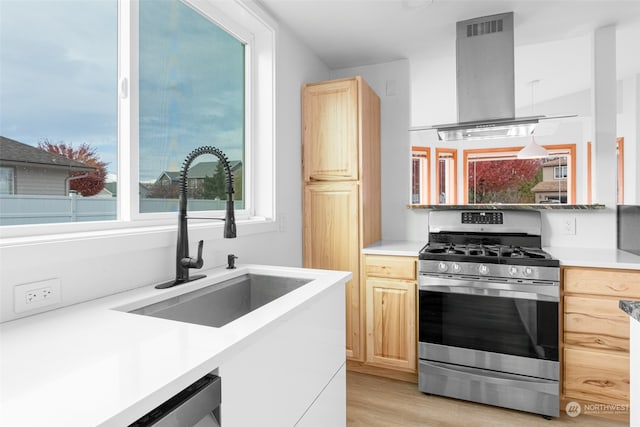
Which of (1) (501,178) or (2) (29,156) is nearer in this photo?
(2) (29,156)

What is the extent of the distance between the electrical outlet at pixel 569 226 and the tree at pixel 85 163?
300 centimetres

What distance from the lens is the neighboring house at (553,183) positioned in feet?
14.8

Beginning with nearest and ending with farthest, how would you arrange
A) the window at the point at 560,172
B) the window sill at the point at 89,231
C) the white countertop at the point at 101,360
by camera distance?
the white countertop at the point at 101,360, the window sill at the point at 89,231, the window at the point at 560,172

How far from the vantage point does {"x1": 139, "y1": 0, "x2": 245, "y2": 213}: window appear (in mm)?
1607

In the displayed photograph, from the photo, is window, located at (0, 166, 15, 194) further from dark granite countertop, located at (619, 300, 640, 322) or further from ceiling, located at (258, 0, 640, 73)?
dark granite countertop, located at (619, 300, 640, 322)

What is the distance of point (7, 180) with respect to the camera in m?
1.12

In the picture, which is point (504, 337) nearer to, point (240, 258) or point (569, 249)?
point (569, 249)

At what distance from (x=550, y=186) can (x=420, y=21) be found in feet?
11.0

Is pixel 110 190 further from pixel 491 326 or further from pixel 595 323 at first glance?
pixel 595 323

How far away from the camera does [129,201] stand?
1475 mm

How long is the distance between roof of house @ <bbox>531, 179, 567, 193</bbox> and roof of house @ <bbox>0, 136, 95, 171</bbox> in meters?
5.06

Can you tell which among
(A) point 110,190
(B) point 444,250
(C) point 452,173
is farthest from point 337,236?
(C) point 452,173

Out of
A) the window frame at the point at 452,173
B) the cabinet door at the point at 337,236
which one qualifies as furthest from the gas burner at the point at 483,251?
the window frame at the point at 452,173

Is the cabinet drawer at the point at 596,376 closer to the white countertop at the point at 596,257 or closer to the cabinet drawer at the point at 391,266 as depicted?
the white countertop at the point at 596,257
